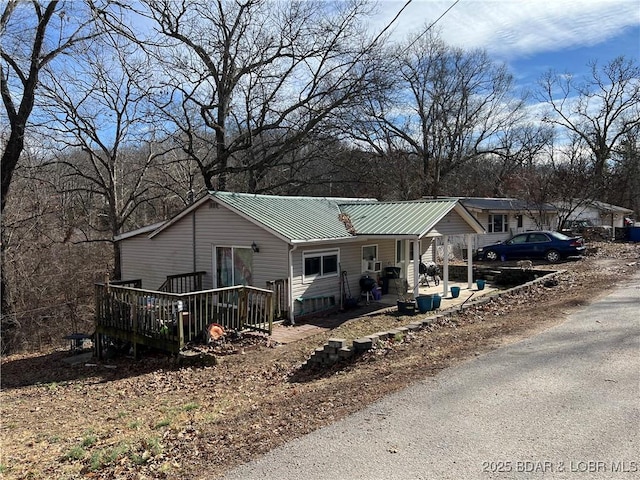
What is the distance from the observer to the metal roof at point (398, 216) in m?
14.3

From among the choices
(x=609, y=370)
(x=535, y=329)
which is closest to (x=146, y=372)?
(x=535, y=329)

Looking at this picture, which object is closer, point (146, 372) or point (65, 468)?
point (65, 468)

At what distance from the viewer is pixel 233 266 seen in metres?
14.7

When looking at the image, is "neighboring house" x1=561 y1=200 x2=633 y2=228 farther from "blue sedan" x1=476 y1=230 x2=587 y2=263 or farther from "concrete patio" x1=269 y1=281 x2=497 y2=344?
"concrete patio" x1=269 y1=281 x2=497 y2=344

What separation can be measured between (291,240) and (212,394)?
5423 millimetres

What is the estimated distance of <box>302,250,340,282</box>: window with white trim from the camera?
13812mm

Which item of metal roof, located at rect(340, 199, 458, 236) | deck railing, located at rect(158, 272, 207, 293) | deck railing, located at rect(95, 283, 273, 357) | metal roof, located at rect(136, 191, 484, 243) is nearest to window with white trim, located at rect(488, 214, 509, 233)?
metal roof, located at rect(136, 191, 484, 243)

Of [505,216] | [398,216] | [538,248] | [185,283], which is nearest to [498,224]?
[505,216]

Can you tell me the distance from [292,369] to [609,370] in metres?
5.35

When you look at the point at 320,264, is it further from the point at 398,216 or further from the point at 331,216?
the point at 398,216

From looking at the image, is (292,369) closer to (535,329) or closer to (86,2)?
(535,329)

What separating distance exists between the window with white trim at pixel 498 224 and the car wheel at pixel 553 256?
722 centimetres

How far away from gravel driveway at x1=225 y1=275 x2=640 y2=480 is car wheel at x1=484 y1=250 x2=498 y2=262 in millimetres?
18161

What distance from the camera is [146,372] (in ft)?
35.7
